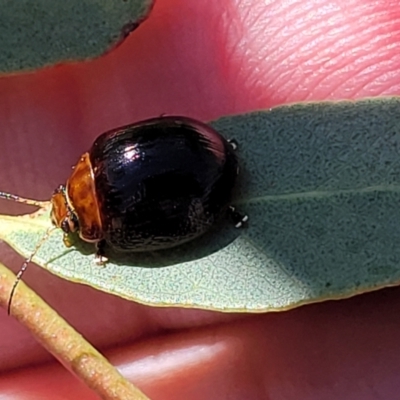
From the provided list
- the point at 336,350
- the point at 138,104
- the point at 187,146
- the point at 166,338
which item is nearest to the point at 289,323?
the point at 336,350

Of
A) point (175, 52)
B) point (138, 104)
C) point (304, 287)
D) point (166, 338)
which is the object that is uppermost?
point (175, 52)

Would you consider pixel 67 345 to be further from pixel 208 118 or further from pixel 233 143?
pixel 208 118

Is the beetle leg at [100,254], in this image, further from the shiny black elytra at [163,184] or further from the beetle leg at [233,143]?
the beetle leg at [233,143]

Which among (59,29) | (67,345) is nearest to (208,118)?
(59,29)

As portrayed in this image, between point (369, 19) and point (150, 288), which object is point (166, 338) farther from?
point (369, 19)

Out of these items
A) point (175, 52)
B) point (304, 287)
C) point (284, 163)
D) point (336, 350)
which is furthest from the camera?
point (175, 52)

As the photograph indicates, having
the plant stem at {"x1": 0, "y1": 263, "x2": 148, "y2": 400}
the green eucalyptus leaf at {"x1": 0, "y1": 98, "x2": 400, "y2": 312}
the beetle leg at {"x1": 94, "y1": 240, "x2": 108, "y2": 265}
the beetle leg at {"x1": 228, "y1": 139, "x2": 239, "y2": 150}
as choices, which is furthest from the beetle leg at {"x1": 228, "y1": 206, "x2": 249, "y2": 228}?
the plant stem at {"x1": 0, "y1": 263, "x2": 148, "y2": 400}
